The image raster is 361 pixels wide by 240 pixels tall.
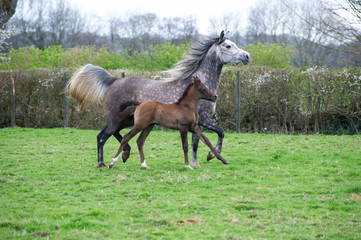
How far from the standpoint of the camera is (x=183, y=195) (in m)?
5.68

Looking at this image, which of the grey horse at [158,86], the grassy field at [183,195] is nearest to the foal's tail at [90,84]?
the grey horse at [158,86]

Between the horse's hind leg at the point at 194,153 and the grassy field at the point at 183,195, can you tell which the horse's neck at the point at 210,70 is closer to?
the horse's hind leg at the point at 194,153

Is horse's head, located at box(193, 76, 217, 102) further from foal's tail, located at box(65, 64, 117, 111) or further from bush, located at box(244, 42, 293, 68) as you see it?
bush, located at box(244, 42, 293, 68)

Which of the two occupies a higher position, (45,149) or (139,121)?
(139,121)

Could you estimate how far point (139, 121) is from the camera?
7.52m

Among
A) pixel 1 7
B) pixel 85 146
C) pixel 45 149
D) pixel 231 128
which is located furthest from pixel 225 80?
pixel 1 7

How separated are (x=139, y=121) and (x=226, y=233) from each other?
3.81 m

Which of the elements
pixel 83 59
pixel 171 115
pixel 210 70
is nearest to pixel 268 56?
pixel 83 59

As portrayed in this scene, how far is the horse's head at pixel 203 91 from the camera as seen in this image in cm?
778

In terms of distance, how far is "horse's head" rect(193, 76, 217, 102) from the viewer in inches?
306

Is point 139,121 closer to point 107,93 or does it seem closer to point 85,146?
point 107,93

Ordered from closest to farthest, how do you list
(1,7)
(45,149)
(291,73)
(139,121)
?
(139,121) < (45,149) < (291,73) < (1,7)

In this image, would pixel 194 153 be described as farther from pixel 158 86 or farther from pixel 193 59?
pixel 193 59

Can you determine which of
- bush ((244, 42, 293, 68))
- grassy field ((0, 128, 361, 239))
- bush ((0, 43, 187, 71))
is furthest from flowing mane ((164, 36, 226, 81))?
bush ((0, 43, 187, 71))
